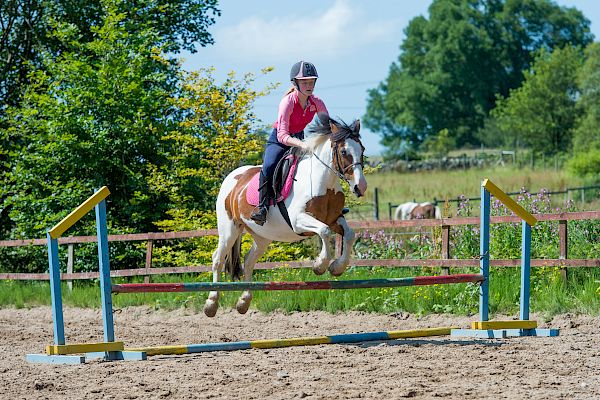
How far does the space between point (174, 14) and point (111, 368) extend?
16343 millimetres

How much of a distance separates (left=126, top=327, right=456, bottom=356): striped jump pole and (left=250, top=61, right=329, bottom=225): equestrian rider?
1.31m

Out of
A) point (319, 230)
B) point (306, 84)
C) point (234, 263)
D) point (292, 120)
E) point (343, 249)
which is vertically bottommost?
point (234, 263)

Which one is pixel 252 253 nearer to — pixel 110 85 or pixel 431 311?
pixel 431 311

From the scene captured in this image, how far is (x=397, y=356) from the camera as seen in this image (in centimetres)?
789

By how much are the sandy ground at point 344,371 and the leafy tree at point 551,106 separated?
5791 centimetres

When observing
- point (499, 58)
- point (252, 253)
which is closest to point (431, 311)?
point (252, 253)

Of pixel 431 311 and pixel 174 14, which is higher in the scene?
pixel 174 14

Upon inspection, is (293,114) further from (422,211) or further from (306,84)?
(422,211)

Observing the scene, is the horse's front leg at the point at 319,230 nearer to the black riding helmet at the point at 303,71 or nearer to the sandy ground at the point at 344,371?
the sandy ground at the point at 344,371

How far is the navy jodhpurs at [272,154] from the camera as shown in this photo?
909cm

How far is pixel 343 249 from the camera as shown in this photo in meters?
8.38

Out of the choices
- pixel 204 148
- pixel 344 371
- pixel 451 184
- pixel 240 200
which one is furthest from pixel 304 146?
pixel 451 184

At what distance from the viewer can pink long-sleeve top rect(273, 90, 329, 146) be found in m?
8.89

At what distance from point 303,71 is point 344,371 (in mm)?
2981
